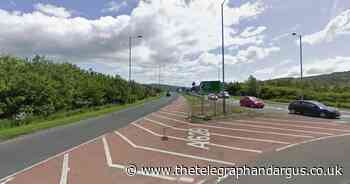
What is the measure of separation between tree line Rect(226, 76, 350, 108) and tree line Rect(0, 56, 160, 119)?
105ft

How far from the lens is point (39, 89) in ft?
92.0

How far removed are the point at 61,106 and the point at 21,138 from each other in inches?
644

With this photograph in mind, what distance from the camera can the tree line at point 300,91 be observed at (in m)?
48.7

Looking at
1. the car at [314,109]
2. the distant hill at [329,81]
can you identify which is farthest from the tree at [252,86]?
the car at [314,109]

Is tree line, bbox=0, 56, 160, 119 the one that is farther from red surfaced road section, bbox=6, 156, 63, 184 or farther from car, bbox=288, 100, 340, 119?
car, bbox=288, 100, 340, 119

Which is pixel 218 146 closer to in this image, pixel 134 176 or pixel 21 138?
pixel 134 176

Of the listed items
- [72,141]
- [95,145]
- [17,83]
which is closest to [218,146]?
[95,145]

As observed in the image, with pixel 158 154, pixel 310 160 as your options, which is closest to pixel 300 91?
pixel 310 160

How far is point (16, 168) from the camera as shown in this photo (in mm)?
10297

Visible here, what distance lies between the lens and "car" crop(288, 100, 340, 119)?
2772 cm

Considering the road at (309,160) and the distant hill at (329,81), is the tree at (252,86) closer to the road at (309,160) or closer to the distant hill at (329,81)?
the distant hill at (329,81)

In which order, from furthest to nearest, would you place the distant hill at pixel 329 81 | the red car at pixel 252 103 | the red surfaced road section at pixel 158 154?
the distant hill at pixel 329 81 → the red car at pixel 252 103 → the red surfaced road section at pixel 158 154

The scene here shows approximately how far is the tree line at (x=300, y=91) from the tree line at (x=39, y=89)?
31.9 meters

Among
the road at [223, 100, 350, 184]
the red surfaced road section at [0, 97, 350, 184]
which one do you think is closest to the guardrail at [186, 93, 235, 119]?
the red surfaced road section at [0, 97, 350, 184]
